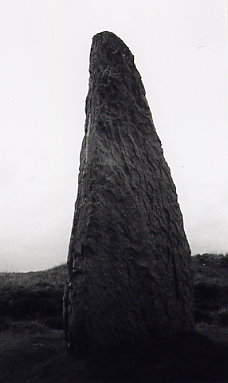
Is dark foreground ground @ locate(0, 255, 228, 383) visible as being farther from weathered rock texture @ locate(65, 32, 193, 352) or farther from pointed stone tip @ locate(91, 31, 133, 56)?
pointed stone tip @ locate(91, 31, 133, 56)

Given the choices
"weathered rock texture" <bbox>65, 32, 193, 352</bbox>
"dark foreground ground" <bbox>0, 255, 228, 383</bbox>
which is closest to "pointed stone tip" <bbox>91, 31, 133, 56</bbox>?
"weathered rock texture" <bbox>65, 32, 193, 352</bbox>

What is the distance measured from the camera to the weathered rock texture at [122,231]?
1034cm

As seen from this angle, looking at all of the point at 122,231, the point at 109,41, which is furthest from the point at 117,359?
the point at 109,41

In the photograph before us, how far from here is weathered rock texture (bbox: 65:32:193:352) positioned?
407 inches

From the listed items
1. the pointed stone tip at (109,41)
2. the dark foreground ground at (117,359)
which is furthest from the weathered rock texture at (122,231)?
the dark foreground ground at (117,359)

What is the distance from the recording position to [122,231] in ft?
36.6

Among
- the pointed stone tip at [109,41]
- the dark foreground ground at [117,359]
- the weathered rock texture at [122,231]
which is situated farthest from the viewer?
the pointed stone tip at [109,41]

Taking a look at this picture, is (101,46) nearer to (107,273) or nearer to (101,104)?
(101,104)

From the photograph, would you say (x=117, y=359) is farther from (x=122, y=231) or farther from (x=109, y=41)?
(x=109, y=41)

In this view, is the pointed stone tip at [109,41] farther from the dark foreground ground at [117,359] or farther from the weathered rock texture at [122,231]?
the dark foreground ground at [117,359]

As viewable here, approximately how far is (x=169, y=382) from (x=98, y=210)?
174 inches

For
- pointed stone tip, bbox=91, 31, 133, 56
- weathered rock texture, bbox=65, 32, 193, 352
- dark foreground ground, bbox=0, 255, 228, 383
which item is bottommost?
dark foreground ground, bbox=0, 255, 228, 383

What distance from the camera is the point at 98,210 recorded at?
11.1 metres

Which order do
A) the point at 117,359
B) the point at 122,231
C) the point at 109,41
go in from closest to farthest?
1. the point at 117,359
2. the point at 122,231
3. the point at 109,41
